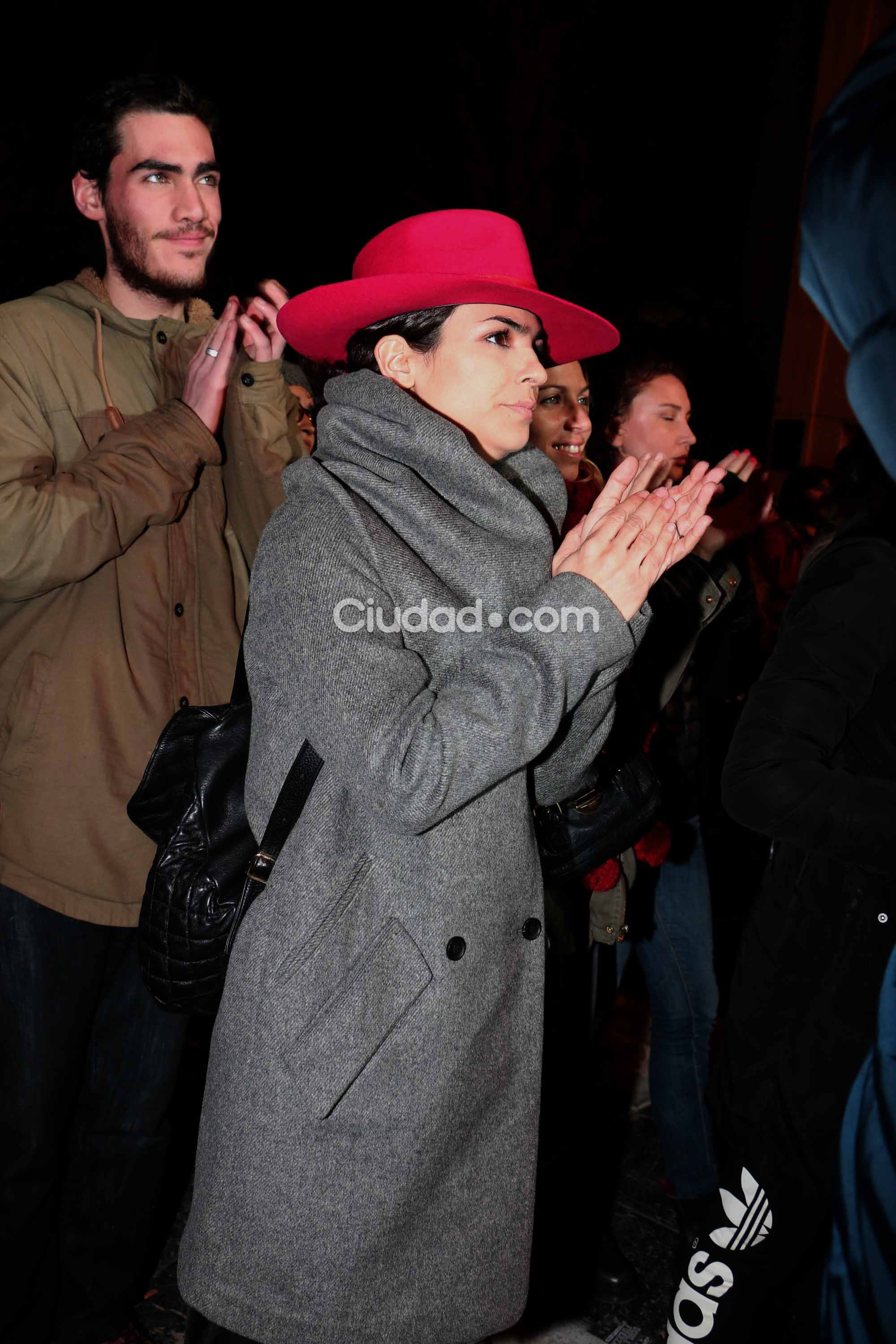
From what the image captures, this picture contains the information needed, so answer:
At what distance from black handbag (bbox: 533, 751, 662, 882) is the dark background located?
156 centimetres

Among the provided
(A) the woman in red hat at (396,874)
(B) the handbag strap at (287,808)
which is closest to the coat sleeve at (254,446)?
(A) the woman in red hat at (396,874)

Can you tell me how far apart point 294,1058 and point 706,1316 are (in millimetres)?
918

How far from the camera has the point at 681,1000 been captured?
2.60m

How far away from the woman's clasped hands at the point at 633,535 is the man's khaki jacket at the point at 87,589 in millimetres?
859

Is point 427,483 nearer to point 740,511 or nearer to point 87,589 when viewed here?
point 87,589

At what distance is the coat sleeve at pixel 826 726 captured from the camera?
1655 mm

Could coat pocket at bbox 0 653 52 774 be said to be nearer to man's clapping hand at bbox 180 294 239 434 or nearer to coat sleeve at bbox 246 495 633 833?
man's clapping hand at bbox 180 294 239 434

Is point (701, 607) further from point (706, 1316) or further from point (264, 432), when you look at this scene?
point (706, 1316)

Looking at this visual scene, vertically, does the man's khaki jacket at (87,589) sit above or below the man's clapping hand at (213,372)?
below

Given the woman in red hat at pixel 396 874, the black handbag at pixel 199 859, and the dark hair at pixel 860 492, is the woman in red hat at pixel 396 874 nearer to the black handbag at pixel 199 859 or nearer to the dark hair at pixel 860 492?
the black handbag at pixel 199 859

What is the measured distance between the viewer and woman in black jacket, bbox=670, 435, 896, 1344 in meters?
1.63

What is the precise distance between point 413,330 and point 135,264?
31.9 inches

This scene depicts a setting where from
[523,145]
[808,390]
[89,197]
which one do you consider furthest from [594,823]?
[808,390]

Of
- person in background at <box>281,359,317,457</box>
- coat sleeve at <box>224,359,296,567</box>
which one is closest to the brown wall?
person in background at <box>281,359,317,457</box>
